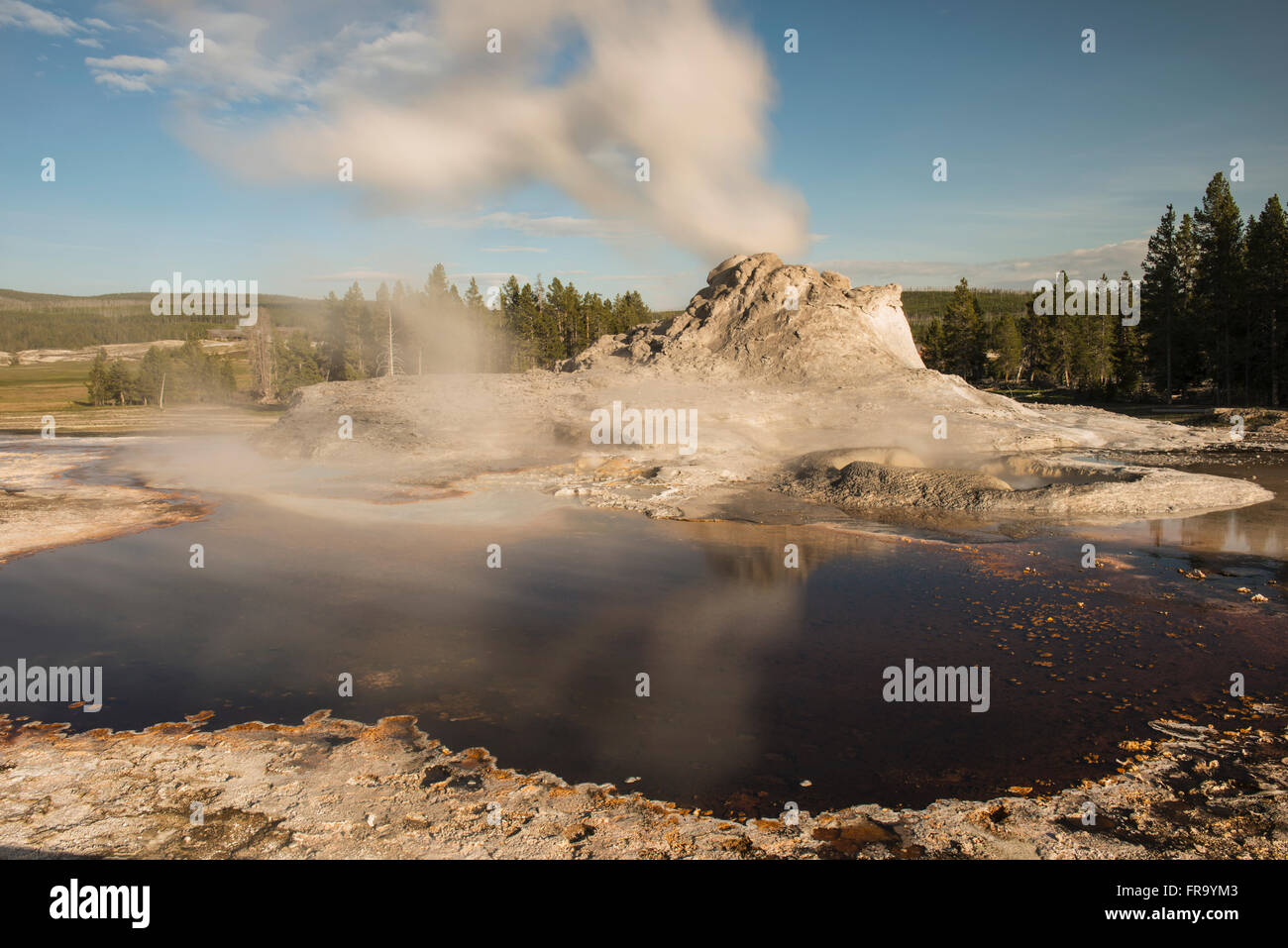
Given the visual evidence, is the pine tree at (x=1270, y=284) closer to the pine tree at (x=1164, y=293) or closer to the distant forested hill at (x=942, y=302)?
the pine tree at (x=1164, y=293)

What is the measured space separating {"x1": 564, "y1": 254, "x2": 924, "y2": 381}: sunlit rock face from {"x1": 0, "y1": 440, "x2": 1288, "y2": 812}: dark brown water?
13.9m

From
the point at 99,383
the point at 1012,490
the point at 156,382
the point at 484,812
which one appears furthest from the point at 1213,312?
the point at 99,383

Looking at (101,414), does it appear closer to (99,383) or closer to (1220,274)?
(99,383)

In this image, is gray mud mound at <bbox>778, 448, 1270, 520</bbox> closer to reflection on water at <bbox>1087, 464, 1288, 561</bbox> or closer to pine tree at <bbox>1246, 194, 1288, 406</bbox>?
reflection on water at <bbox>1087, 464, 1288, 561</bbox>

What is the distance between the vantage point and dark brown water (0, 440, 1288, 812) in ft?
17.9

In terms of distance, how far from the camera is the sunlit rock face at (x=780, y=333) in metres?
25.5

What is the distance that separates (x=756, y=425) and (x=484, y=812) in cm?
1802

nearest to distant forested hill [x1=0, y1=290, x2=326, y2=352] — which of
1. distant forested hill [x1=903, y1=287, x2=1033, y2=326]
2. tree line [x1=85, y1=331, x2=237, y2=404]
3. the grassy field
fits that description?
the grassy field

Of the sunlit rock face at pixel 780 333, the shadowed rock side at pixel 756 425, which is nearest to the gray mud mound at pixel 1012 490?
the shadowed rock side at pixel 756 425

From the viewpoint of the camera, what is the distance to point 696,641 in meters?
7.61

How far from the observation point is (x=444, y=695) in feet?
20.8

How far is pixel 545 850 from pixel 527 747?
4.43 feet

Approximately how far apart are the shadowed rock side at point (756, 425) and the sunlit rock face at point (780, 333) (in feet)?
0.26

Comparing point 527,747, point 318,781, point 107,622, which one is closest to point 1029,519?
point 527,747
